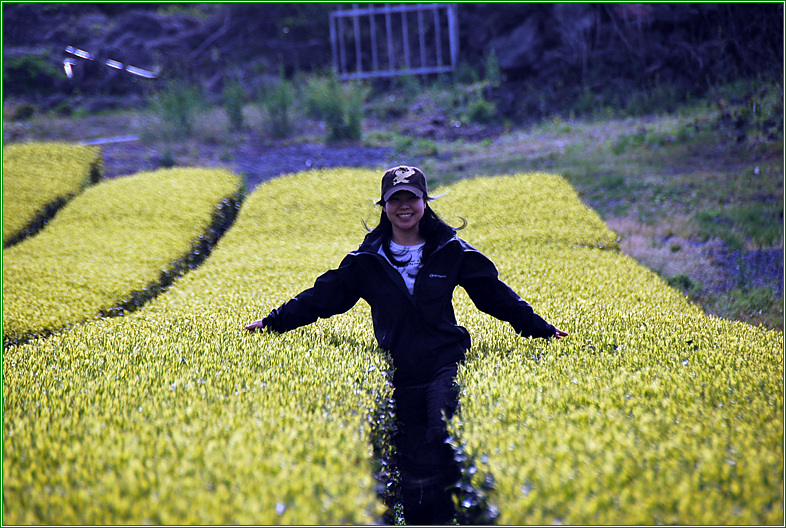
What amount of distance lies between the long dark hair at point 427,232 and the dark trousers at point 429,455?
0.82 m

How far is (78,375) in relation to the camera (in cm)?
389

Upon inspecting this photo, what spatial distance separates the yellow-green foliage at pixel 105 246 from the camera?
260 inches

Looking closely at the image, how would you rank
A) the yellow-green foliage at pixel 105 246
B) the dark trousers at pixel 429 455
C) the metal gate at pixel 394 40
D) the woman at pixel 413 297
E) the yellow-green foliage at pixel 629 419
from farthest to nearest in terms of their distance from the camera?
the metal gate at pixel 394 40
the yellow-green foliage at pixel 105 246
the woman at pixel 413 297
the dark trousers at pixel 429 455
the yellow-green foliage at pixel 629 419

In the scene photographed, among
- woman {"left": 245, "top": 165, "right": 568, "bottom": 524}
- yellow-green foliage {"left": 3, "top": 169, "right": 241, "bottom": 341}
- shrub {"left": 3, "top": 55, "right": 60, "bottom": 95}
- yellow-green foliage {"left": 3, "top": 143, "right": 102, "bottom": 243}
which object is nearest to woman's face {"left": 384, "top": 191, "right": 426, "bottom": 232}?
woman {"left": 245, "top": 165, "right": 568, "bottom": 524}

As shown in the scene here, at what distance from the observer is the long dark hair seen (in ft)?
13.9

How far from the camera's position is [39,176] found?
514 inches

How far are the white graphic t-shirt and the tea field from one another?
0.58 meters

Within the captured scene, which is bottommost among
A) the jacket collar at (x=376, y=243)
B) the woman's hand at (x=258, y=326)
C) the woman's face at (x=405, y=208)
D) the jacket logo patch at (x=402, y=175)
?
the woman's hand at (x=258, y=326)

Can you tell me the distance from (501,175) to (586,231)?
467 cm

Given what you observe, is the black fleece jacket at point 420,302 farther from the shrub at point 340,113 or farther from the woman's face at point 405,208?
the shrub at point 340,113

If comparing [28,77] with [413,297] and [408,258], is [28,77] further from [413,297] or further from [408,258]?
[413,297]

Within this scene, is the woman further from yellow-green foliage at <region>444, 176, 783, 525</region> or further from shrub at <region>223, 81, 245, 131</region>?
shrub at <region>223, 81, 245, 131</region>

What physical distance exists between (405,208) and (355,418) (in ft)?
5.09

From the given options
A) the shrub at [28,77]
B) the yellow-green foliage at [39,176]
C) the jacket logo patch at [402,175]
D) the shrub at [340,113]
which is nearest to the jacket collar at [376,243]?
the jacket logo patch at [402,175]
